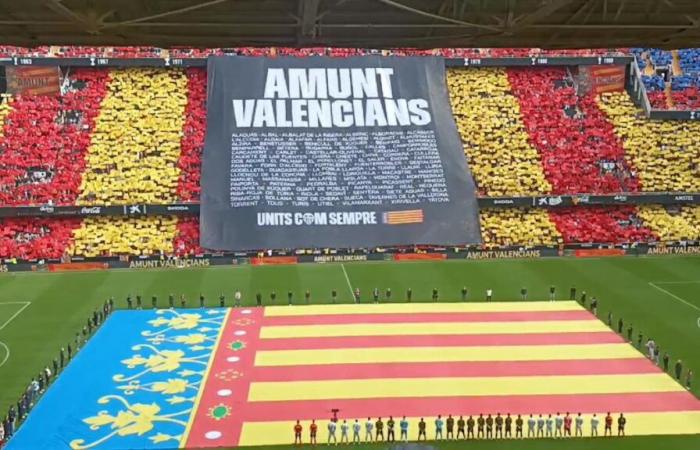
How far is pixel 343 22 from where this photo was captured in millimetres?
10703

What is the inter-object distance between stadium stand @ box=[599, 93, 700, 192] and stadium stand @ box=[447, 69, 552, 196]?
24.2 ft

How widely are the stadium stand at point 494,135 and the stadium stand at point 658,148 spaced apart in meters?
7.37

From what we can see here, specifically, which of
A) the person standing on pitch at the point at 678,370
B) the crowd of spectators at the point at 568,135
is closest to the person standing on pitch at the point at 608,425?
the person standing on pitch at the point at 678,370

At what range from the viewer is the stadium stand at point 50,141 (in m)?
48.2

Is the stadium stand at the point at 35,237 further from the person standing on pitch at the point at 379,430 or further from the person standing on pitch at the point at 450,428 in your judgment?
the person standing on pitch at the point at 450,428

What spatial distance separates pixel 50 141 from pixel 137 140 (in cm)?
620

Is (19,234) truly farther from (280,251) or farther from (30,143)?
(280,251)

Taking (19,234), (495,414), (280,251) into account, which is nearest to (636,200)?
(280,251)

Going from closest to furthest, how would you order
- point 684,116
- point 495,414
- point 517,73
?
point 495,414, point 684,116, point 517,73

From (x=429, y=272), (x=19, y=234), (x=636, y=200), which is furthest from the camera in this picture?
(x=636, y=200)

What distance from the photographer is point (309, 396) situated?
25.5 m

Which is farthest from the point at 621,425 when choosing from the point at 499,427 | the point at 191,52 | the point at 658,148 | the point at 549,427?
the point at 191,52

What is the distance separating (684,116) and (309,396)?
43368 millimetres

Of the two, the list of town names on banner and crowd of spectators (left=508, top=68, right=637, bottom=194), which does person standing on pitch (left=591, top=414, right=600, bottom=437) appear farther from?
crowd of spectators (left=508, top=68, right=637, bottom=194)
